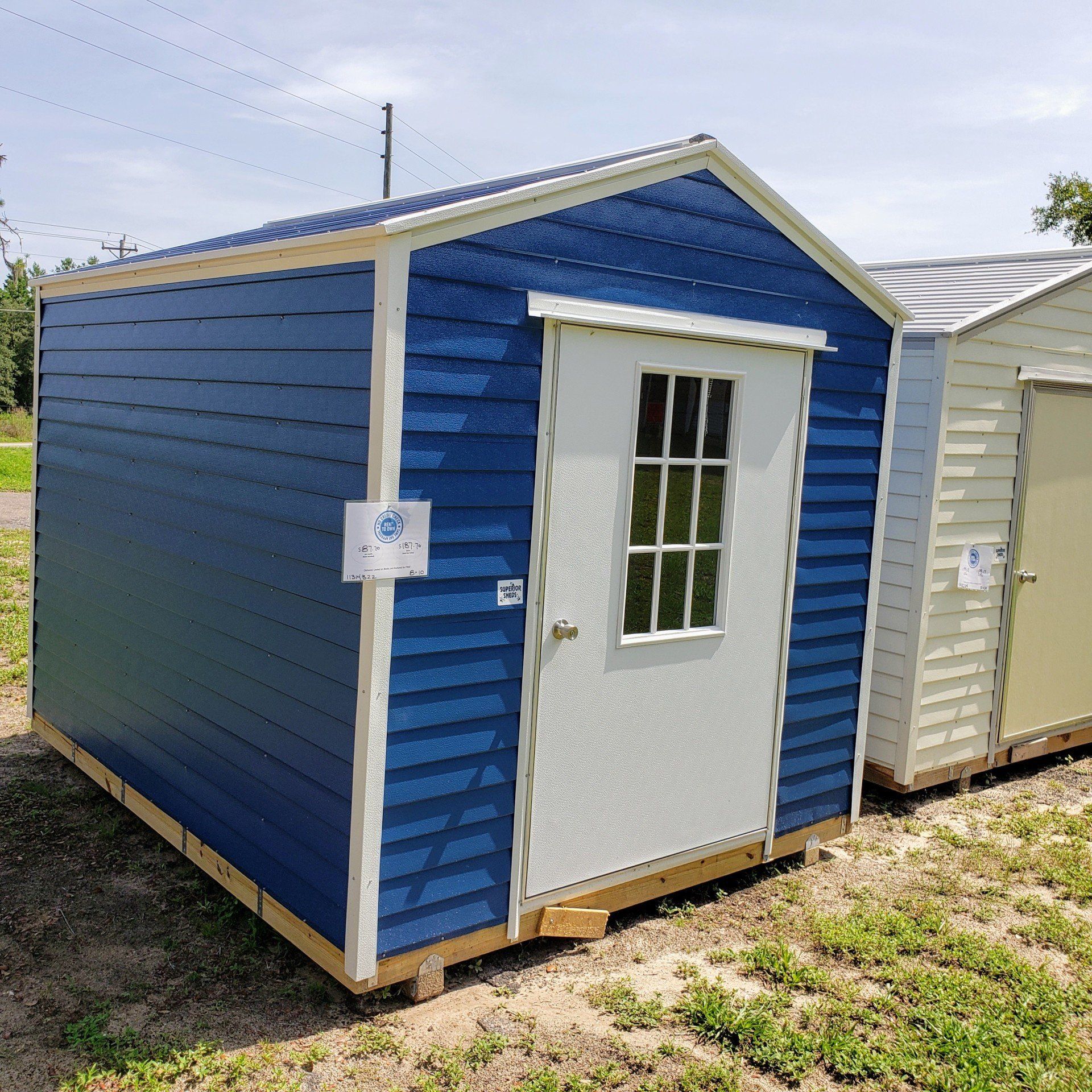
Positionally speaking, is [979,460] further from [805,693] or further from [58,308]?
[58,308]

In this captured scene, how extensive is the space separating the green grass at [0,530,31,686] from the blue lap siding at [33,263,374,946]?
5.04 feet

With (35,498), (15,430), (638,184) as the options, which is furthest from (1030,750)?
(15,430)

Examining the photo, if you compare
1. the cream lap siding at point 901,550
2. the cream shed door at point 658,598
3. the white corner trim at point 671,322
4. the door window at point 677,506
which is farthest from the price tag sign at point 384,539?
the cream lap siding at point 901,550

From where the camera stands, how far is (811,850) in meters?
4.87

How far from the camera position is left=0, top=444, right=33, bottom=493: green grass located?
18858 millimetres

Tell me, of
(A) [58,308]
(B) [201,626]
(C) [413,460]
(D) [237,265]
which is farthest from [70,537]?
(C) [413,460]

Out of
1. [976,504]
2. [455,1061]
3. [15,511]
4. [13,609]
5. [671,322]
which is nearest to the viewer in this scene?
[455,1061]

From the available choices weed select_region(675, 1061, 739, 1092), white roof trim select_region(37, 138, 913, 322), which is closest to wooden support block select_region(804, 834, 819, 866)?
weed select_region(675, 1061, 739, 1092)

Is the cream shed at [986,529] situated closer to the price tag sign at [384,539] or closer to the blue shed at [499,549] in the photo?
the blue shed at [499,549]

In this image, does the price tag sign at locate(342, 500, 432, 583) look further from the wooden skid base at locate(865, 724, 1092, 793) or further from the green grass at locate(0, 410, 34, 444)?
the green grass at locate(0, 410, 34, 444)

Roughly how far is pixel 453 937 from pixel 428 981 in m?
0.16

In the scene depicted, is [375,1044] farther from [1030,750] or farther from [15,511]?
[15,511]

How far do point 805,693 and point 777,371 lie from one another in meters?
1.43

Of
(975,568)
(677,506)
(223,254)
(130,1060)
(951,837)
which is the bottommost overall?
(130,1060)
